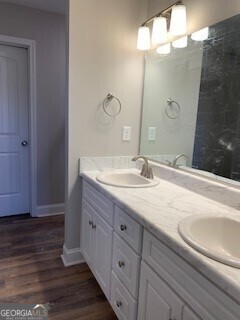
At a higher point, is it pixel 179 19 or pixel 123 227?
pixel 179 19

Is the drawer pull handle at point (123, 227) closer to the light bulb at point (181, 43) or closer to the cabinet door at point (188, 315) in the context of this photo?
the cabinet door at point (188, 315)

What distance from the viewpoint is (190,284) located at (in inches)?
33.5

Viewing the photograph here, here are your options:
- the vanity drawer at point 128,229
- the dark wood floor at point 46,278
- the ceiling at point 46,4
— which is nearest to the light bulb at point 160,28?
the ceiling at point 46,4

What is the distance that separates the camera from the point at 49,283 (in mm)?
1858

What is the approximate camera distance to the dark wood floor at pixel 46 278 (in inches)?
64.4

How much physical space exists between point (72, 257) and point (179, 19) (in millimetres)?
2013

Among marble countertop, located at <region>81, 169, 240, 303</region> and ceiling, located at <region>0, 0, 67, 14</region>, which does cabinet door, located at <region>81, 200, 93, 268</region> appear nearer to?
marble countertop, located at <region>81, 169, 240, 303</region>

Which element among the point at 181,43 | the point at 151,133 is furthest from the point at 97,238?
the point at 181,43

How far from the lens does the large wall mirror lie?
1.34 meters

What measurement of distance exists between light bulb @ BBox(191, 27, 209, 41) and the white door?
1.99 m

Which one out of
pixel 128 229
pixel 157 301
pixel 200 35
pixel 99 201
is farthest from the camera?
pixel 99 201

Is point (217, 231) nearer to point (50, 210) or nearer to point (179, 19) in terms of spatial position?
point (179, 19)

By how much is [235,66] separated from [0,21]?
243cm

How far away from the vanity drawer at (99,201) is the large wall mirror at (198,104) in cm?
60
